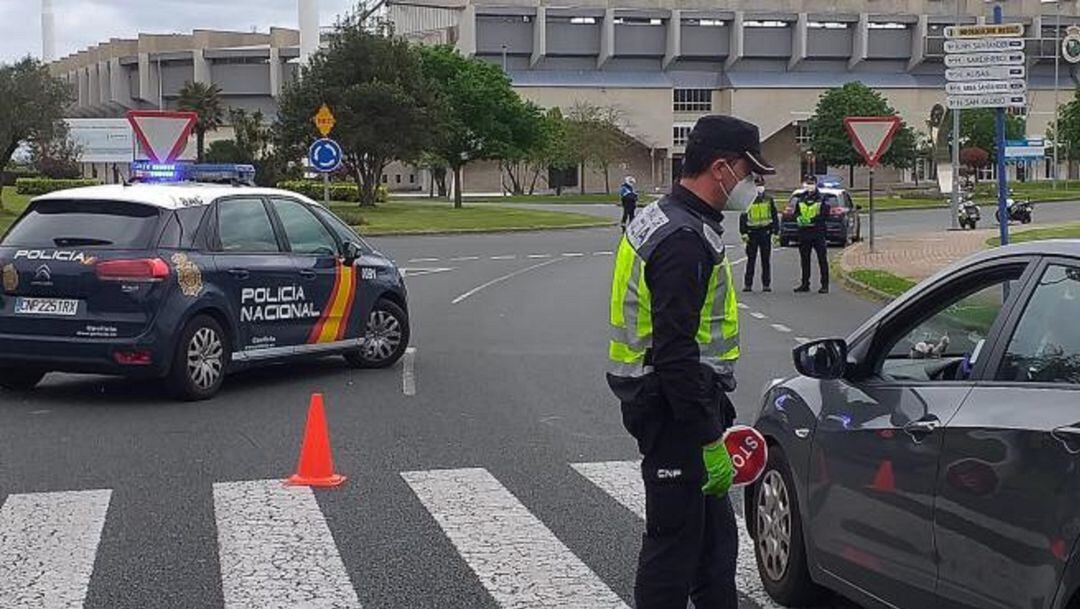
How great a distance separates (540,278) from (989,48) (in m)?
10.9

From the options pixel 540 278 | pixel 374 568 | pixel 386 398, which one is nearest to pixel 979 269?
pixel 374 568

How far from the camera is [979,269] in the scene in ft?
15.7

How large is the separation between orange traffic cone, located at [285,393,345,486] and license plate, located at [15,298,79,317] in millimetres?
3487

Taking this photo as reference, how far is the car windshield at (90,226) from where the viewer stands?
36.4 ft

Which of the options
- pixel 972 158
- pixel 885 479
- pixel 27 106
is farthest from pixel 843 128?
pixel 885 479

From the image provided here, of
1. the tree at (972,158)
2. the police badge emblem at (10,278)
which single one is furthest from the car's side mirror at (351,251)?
the tree at (972,158)

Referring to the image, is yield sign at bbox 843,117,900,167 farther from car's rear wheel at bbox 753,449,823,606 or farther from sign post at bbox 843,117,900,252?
car's rear wheel at bbox 753,449,823,606

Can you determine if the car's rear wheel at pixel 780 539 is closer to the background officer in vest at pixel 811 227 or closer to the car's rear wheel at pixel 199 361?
the car's rear wheel at pixel 199 361

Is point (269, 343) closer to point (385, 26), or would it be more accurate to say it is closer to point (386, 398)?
point (386, 398)

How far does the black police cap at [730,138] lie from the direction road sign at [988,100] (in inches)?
509

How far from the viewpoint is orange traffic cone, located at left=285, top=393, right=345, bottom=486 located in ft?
26.8

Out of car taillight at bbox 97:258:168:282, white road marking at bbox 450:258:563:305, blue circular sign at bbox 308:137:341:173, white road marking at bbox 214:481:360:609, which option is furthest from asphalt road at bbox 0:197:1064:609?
blue circular sign at bbox 308:137:341:173

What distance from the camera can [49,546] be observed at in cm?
680

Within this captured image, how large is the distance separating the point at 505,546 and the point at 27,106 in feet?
169
